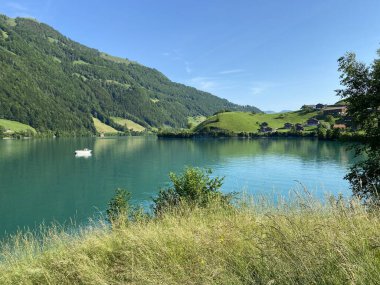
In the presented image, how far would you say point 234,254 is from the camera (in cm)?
539

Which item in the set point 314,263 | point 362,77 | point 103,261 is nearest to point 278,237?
point 314,263

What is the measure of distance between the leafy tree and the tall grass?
1191 cm

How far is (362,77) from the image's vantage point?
17812 mm

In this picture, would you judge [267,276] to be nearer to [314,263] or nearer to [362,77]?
[314,263]

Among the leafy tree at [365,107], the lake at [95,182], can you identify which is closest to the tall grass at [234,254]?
the leafy tree at [365,107]

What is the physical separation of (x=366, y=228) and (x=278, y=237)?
4.74ft

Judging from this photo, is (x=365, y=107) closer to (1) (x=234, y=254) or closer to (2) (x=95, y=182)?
(1) (x=234, y=254)

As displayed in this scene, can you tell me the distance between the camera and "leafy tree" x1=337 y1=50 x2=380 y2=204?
16953 millimetres

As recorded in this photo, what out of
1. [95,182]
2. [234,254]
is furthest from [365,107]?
[95,182]

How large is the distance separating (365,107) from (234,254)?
15709 millimetres

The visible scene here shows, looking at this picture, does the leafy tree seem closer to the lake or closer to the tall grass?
the tall grass

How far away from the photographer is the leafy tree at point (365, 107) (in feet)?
55.6

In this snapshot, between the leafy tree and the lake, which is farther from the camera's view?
the lake

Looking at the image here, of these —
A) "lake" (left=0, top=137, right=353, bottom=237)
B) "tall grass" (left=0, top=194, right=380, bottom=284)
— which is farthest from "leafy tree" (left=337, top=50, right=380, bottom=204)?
"lake" (left=0, top=137, right=353, bottom=237)
